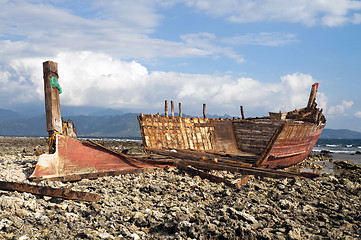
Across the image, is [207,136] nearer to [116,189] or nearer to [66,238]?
[116,189]

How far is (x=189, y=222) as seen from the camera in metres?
5.42

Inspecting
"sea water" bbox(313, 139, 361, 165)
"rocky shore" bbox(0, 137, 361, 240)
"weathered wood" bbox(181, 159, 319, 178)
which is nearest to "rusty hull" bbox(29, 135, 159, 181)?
"rocky shore" bbox(0, 137, 361, 240)

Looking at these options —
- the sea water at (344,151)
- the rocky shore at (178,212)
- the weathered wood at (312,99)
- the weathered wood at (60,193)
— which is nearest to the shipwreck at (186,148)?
the rocky shore at (178,212)

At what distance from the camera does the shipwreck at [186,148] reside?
9.19 metres

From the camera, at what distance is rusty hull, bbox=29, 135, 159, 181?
8.60 metres

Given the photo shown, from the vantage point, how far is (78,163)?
9336 millimetres

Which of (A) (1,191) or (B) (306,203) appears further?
(B) (306,203)

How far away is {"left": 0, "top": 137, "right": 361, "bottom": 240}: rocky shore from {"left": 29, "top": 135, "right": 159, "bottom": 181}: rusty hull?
0.37 m

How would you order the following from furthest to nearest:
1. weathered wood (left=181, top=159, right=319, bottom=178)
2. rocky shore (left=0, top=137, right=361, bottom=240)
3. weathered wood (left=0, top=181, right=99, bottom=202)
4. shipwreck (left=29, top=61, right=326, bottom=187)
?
weathered wood (left=181, top=159, right=319, bottom=178) → shipwreck (left=29, top=61, right=326, bottom=187) → weathered wood (left=0, top=181, right=99, bottom=202) → rocky shore (left=0, top=137, right=361, bottom=240)

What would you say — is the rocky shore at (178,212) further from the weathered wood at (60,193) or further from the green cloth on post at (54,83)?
the green cloth on post at (54,83)

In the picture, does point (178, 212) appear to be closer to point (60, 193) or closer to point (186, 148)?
point (60, 193)

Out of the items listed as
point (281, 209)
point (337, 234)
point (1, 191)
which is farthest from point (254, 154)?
point (1, 191)

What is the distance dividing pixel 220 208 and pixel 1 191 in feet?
15.2

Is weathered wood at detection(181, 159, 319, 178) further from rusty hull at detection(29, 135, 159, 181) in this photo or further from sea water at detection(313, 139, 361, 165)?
sea water at detection(313, 139, 361, 165)
